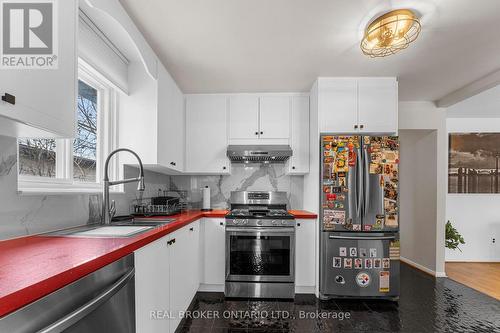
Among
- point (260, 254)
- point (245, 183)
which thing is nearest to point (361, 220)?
point (260, 254)

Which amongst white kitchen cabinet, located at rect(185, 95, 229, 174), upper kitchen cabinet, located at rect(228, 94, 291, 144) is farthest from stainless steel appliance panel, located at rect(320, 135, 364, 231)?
white kitchen cabinet, located at rect(185, 95, 229, 174)

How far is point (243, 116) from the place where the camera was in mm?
3012

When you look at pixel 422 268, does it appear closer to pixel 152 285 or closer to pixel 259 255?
pixel 259 255

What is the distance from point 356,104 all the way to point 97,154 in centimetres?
260

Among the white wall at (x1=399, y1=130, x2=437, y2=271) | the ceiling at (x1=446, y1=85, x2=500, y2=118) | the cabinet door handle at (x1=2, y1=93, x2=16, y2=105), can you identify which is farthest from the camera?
the white wall at (x1=399, y1=130, x2=437, y2=271)

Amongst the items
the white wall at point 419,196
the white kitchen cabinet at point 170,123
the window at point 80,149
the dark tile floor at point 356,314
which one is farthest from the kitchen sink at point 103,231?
the white wall at point 419,196

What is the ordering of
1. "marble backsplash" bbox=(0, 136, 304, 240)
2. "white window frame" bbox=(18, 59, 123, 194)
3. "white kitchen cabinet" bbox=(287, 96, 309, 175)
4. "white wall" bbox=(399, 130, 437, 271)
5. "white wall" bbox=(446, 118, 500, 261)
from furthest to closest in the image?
"white wall" bbox=(446, 118, 500, 261) → "white wall" bbox=(399, 130, 437, 271) → "white kitchen cabinet" bbox=(287, 96, 309, 175) → "white window frame" bbox=(18, 59, 123, 194) → "marble backsplash" bbox=(0, 136, 304, 240)

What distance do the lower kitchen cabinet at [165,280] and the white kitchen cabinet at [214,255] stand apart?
30 centimetres

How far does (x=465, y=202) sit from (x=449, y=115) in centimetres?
149

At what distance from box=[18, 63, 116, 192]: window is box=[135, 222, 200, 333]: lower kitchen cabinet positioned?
2.39ft

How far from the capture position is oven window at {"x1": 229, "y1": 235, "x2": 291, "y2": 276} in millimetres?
2496

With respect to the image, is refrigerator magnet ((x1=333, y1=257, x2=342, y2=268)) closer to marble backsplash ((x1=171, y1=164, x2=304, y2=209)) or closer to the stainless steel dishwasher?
marble backsplash ((x1=171, y1=164, x2=304, y2=209))

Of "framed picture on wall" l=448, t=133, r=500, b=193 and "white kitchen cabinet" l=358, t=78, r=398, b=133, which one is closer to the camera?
"white kitchen cabinet" l=358, t=78, r=398, b=133

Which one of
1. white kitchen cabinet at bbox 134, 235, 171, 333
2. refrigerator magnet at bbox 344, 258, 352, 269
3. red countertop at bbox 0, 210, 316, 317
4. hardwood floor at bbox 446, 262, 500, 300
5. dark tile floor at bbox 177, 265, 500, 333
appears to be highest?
red countertop at bbox 0, 210, 316, 317
